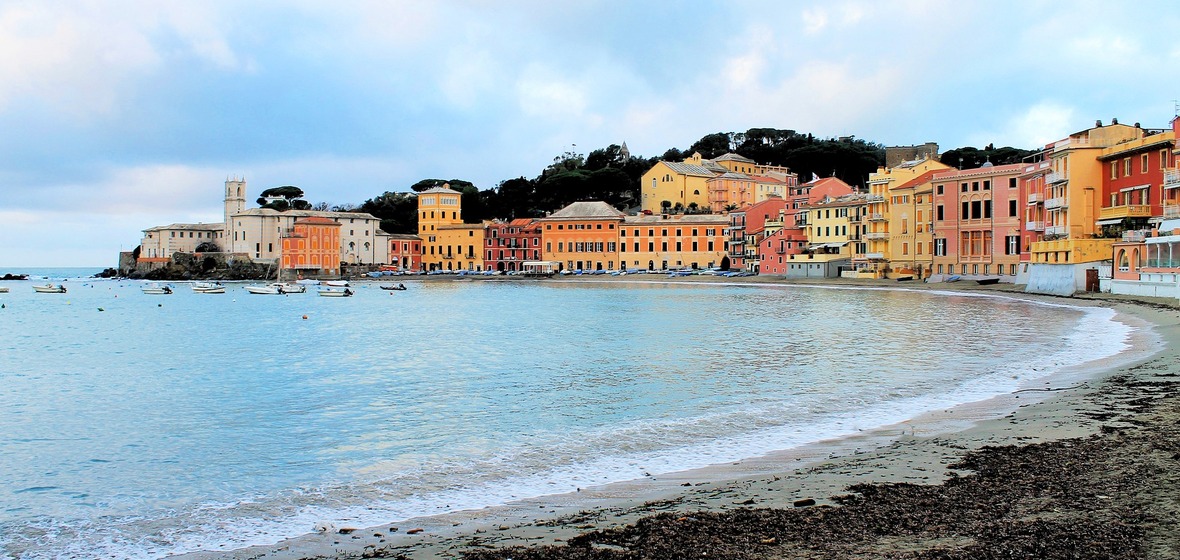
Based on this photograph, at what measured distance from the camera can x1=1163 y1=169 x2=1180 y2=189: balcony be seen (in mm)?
41406

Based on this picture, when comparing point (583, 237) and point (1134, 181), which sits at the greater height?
point (1134, 181)

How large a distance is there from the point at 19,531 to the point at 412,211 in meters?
131

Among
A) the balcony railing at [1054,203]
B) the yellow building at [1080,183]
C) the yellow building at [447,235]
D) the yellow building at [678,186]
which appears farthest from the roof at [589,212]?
the yellow building at [1080,183]

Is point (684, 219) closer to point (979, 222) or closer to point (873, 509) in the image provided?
point (979, 222)

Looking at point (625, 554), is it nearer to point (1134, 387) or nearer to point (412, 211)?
point (1134, 387)

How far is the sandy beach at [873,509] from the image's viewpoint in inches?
264

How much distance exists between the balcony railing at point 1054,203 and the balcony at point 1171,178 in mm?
9047

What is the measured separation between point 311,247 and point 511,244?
25.0m

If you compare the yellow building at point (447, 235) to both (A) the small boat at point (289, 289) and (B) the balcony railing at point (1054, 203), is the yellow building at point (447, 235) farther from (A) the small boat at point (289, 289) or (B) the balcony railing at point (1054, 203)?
(B) the balcony railing at point (1054, 203)

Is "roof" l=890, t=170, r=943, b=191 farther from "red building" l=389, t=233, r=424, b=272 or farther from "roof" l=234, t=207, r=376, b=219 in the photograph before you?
"roof" l=234, t=207, r=376, b=219

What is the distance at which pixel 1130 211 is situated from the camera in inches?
1807

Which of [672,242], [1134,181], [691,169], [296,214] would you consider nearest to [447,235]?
[296,214]

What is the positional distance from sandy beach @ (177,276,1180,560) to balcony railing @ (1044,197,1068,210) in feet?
149

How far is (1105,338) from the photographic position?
25156 mm
